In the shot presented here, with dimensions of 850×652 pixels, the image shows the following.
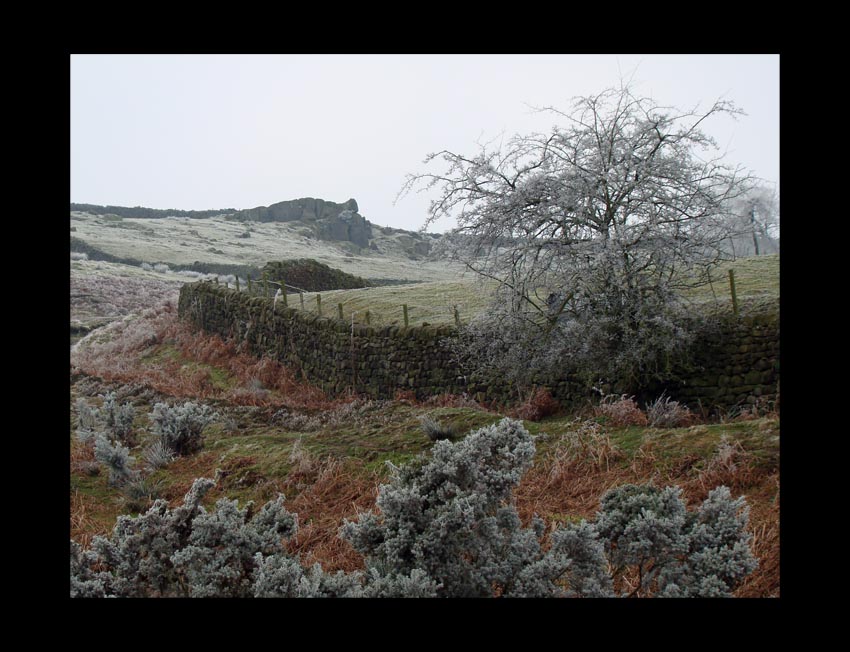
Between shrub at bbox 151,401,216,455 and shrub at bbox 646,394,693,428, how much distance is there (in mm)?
6250

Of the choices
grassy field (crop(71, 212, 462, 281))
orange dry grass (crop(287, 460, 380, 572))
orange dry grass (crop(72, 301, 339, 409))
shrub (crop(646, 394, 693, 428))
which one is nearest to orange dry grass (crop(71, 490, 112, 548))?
orange dry grass (crop(287, 460, 380, 572))

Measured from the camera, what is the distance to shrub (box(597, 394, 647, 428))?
796 centimetres

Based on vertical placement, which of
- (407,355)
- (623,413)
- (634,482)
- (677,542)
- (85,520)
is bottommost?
(85,520)

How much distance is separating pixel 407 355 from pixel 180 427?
220 inches

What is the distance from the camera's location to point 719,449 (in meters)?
5.92

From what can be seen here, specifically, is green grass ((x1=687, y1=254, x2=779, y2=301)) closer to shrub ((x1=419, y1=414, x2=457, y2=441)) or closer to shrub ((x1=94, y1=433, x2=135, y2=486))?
shrub ((x1=419, y1=414, x2=457, y2=441))

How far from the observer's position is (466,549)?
3.32 m

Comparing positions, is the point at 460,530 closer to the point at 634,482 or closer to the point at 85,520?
the point at 634,482

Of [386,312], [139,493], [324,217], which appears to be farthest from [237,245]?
[139,493]

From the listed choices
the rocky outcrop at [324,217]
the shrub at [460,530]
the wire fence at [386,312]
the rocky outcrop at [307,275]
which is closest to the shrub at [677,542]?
the shrub at [460,530]

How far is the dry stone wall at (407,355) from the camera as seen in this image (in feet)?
30.0

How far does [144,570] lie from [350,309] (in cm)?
1381
